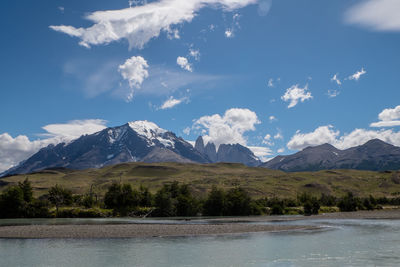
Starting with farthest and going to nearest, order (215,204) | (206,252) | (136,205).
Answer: (136,205) < (215,204) < (206,252)

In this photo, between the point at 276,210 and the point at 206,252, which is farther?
the point at 276,210

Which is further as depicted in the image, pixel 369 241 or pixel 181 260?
pixel 369 241

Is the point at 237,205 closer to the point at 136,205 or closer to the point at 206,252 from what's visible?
the point at 136,205

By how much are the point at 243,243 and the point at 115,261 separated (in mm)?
24694

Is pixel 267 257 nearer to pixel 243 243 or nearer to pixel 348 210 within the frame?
pixel 243 243

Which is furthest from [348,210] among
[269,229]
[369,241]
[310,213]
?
[369,241]

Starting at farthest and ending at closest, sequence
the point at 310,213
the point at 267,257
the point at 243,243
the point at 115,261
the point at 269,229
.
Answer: the point at 310,213, the point at 269,229, the point at 243,243, the point at 267,257, the point at 115,261

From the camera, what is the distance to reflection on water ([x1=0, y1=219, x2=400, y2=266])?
144ft

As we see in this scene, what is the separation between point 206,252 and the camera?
5175cm

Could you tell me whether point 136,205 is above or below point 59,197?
below

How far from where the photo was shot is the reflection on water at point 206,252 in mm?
43938

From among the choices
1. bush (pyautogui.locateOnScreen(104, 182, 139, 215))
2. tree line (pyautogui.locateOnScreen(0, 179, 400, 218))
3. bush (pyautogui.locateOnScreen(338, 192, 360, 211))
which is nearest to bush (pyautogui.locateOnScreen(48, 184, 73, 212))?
tree line (pyautogui.locateOnScreen(0, 179, 400, 218))

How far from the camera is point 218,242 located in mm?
62906

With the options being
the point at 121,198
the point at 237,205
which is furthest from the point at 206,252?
Answer: the point at 121,198
